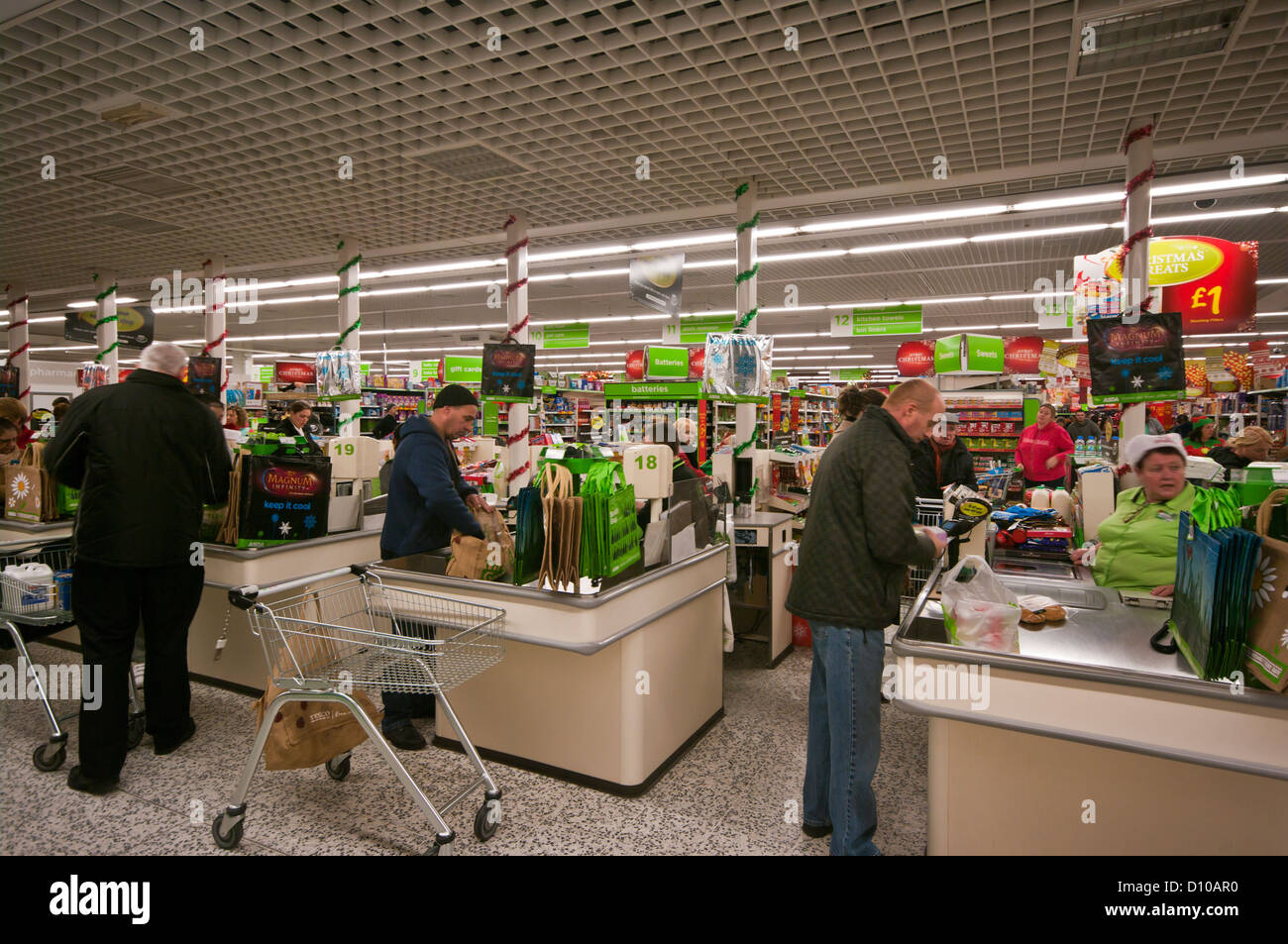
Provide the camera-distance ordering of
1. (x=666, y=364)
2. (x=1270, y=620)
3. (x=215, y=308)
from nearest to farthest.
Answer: (x=1270, y=620) < (x=215, y=308) < (x=666, y=364)

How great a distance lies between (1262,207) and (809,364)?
19.1m

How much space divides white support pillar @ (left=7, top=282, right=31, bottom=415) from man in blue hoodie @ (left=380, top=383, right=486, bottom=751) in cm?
1116

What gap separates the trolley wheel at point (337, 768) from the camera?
10.6ft

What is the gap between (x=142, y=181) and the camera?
22.0 feet

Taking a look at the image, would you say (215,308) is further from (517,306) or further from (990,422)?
(990,422)

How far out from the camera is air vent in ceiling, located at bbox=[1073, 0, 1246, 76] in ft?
12.7

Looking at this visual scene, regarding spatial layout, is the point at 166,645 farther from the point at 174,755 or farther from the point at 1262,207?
the point at 1262,207

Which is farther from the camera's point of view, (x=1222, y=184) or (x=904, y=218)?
(x=904, y=218)

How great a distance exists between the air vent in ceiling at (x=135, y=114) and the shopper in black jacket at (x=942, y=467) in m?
6.19

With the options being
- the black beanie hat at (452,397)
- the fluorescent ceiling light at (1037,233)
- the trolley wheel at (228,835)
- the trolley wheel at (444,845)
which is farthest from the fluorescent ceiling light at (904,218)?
the trolley wheel at (228,835)

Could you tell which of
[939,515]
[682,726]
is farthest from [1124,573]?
[682,726]

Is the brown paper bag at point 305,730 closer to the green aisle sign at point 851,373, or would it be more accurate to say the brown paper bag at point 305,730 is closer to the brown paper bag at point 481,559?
the brown paper bag at point 481,559

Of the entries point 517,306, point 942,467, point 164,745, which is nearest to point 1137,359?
point 942,467

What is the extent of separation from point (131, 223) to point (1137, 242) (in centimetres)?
986
